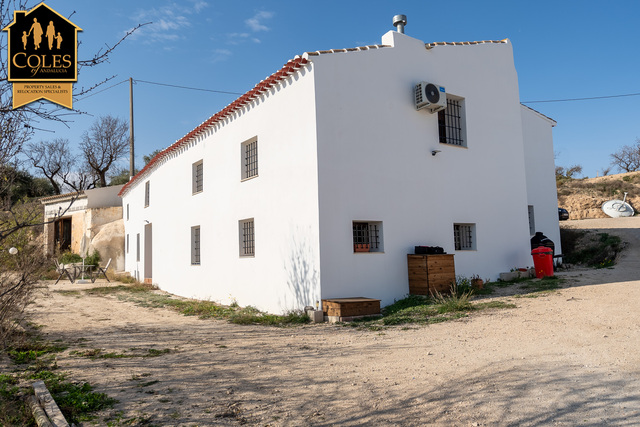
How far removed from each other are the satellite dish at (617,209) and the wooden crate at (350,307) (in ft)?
80.1

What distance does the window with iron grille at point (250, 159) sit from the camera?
12.2m

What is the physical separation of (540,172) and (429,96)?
7.33 metres

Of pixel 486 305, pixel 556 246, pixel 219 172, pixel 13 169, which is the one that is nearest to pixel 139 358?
pixel 13 169

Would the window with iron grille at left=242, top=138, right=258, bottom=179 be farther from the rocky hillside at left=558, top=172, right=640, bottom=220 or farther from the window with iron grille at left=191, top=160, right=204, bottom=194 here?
the rocky hillside at left=558, top=172, right=640, bottom=220

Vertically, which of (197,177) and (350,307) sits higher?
(197,177)

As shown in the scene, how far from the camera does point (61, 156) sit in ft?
133

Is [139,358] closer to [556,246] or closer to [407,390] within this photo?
[407,390]

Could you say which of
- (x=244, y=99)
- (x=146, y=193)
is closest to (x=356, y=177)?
(x=244, y=99)

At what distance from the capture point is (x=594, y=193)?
3147 cm

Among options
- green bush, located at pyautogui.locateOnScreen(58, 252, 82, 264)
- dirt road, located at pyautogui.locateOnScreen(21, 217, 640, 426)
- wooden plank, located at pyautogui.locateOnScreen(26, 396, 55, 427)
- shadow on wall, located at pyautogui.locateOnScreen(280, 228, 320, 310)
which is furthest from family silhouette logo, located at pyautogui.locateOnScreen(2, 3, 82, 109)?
green bush, located at pyautogui.locateOnScreen(58, 252, 82, 264)

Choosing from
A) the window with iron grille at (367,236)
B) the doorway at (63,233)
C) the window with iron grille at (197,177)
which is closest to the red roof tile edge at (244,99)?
the window with iron grille at (197,177)

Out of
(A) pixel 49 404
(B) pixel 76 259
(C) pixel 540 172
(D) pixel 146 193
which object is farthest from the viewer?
(B) pixel 76 259

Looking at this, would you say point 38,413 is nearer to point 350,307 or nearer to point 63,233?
point 350,307

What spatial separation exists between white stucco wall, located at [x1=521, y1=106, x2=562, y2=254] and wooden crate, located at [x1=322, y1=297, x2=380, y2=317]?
892 centimetres
